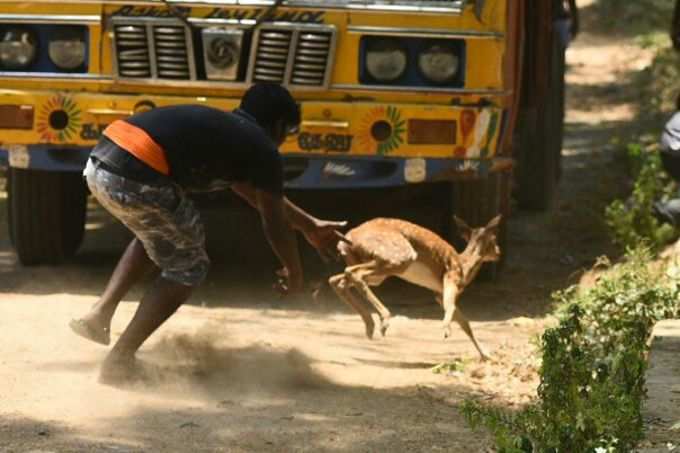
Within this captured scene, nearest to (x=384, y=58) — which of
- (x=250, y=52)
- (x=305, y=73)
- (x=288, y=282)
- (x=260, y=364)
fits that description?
(x=305, y=73)

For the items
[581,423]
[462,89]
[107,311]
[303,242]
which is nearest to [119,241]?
[303,242]

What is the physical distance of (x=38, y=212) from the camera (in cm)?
895

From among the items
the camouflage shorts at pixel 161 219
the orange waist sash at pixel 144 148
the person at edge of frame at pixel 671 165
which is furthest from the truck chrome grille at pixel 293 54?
the person at edge of frame at pixel 671 165

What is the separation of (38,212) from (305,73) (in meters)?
1.76

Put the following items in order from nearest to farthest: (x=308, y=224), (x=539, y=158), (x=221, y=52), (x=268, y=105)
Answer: (x=268, y=105), (x=308, y=224), (x=221, y=52), (x=539, y=158)

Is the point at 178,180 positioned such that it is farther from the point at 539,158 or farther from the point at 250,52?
the point at 539,158

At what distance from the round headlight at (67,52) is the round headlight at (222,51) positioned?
0.65 metres

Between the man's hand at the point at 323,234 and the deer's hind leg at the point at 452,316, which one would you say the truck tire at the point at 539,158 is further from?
the man's hand at the point at 323,234

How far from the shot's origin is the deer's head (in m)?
7.79

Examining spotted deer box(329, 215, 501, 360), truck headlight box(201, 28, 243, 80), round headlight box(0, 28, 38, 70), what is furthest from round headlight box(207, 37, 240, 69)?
spotted deer box(329, 215, 501, 360)

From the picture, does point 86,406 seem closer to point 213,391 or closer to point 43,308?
point 213,391

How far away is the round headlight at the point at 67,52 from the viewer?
8.27m

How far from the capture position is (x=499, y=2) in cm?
817

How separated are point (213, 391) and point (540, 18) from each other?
3724 millimetres
